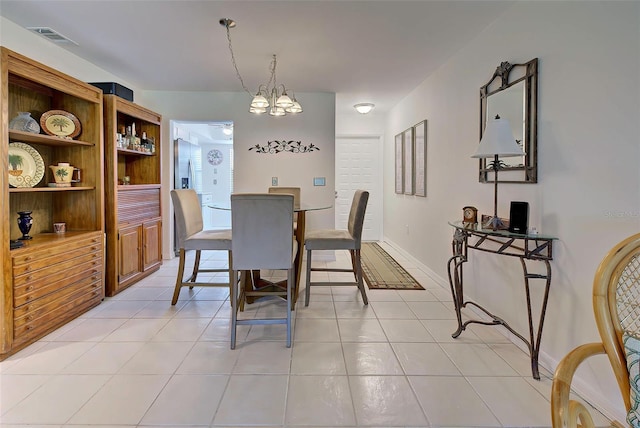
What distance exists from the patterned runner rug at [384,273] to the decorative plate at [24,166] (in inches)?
121

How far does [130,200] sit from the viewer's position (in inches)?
146

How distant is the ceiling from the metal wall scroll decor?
93 cm

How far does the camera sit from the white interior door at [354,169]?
6438 millimetres

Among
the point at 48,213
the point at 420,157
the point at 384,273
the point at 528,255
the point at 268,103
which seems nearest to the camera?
the point at 528,255

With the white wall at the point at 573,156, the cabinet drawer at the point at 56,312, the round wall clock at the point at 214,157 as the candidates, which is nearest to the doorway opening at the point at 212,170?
the round wall clock at the point at 214,157

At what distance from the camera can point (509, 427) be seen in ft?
5.19

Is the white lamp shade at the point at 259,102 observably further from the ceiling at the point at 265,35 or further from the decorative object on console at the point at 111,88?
the decorative object on console at the point at 111,88

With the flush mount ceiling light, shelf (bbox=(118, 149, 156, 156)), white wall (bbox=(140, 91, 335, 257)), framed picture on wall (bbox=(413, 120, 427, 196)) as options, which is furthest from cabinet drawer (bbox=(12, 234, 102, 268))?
the flush mount ceiling light

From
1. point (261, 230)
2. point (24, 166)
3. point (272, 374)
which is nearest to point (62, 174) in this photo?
point (24, 166)

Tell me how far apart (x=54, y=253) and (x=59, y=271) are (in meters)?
0.14

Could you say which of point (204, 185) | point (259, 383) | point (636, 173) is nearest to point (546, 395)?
point (636, 173)

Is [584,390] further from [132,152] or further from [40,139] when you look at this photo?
[132,152]

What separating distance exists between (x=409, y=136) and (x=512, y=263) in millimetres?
2888

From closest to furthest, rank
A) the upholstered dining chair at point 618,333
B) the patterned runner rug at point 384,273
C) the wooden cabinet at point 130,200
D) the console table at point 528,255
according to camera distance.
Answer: the upholstered dining chair at point 618,333
the console table at point 528,255
the wooden cabinet at point 130,200
the patterned runner rug at point 384,273
